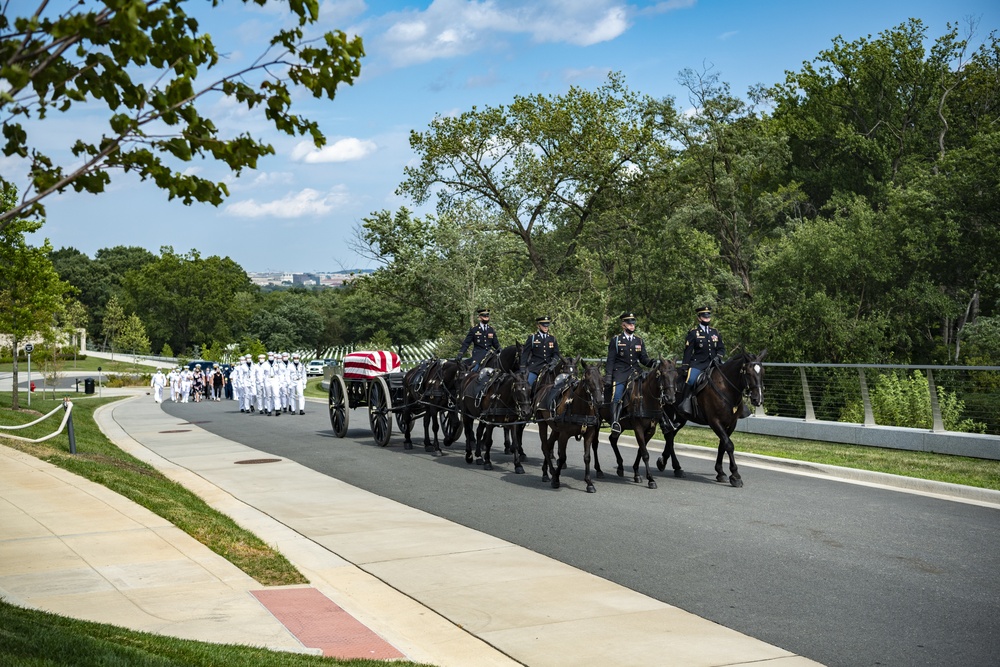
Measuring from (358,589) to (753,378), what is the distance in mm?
7762

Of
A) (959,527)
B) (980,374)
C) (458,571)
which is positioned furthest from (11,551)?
(980,374)

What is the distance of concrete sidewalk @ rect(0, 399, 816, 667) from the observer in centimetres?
763

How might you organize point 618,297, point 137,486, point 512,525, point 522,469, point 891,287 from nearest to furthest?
1. point 512,525
2. point 137,486
3. point 522,469
4. point 891,287
5. point 618,297

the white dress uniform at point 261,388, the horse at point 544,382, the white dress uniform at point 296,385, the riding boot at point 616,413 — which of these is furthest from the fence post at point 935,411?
the white dress uniform at point 261,388

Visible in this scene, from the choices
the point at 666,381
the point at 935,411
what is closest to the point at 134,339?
the point at 935,411

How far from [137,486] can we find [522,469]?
6266 mm

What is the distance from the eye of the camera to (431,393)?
2059cm

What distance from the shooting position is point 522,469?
17.7 metres

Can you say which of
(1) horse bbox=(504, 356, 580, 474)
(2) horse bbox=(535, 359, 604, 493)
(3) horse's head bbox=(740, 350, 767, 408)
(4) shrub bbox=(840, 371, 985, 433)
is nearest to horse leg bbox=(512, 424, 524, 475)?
(1) horse bbox=(504, 356, 580, 474)

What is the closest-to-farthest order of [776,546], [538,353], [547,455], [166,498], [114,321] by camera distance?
[776,546], [166,498], [547,455], [538,353], [114,321]

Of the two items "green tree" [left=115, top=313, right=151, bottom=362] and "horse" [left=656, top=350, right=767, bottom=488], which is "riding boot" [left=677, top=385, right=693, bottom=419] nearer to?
"horse" [left=656, top=350, right=767, bottom=488]

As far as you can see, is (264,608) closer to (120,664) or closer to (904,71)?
(120,664)

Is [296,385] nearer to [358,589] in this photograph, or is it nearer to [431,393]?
[431,393]

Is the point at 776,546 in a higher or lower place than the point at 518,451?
lower
